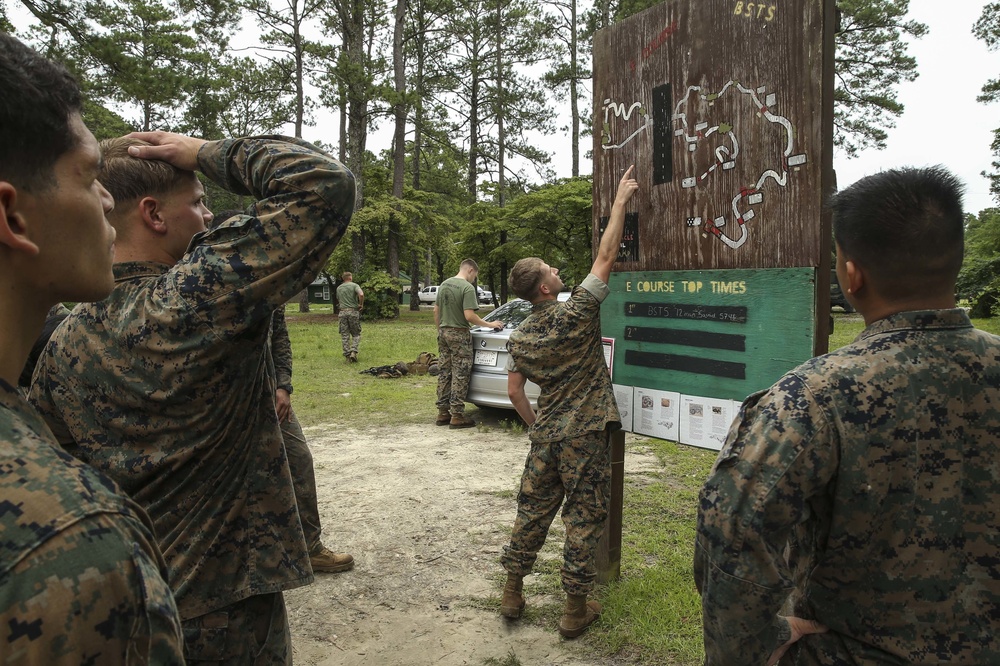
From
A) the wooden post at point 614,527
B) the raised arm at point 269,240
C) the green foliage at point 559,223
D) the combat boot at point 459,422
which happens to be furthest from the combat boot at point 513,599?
the green foliage at point 559,223

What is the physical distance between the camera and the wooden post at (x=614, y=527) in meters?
3.74

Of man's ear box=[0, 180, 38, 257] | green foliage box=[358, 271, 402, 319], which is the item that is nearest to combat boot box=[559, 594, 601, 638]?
man's ear box=[0, 180, 38, 257]

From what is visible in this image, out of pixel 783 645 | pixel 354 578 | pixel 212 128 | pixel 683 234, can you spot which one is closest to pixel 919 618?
pixel 783 645

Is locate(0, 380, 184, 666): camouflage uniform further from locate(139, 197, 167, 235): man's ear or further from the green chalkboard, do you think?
the green chalkboard

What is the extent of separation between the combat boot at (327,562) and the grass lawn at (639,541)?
1001 millimetres

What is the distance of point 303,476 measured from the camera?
376 cm

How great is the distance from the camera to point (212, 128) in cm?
2995

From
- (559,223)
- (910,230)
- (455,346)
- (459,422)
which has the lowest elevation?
(459,422)

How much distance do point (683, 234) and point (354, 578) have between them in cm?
284

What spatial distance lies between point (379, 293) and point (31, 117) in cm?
2299

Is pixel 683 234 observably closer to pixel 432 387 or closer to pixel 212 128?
pixel 432 387

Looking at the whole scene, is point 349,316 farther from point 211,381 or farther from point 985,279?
point 985,279

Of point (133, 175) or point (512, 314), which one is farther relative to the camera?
point (512, 314)

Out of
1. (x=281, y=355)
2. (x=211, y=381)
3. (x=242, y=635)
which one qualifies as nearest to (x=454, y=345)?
(x=281, y=355)
